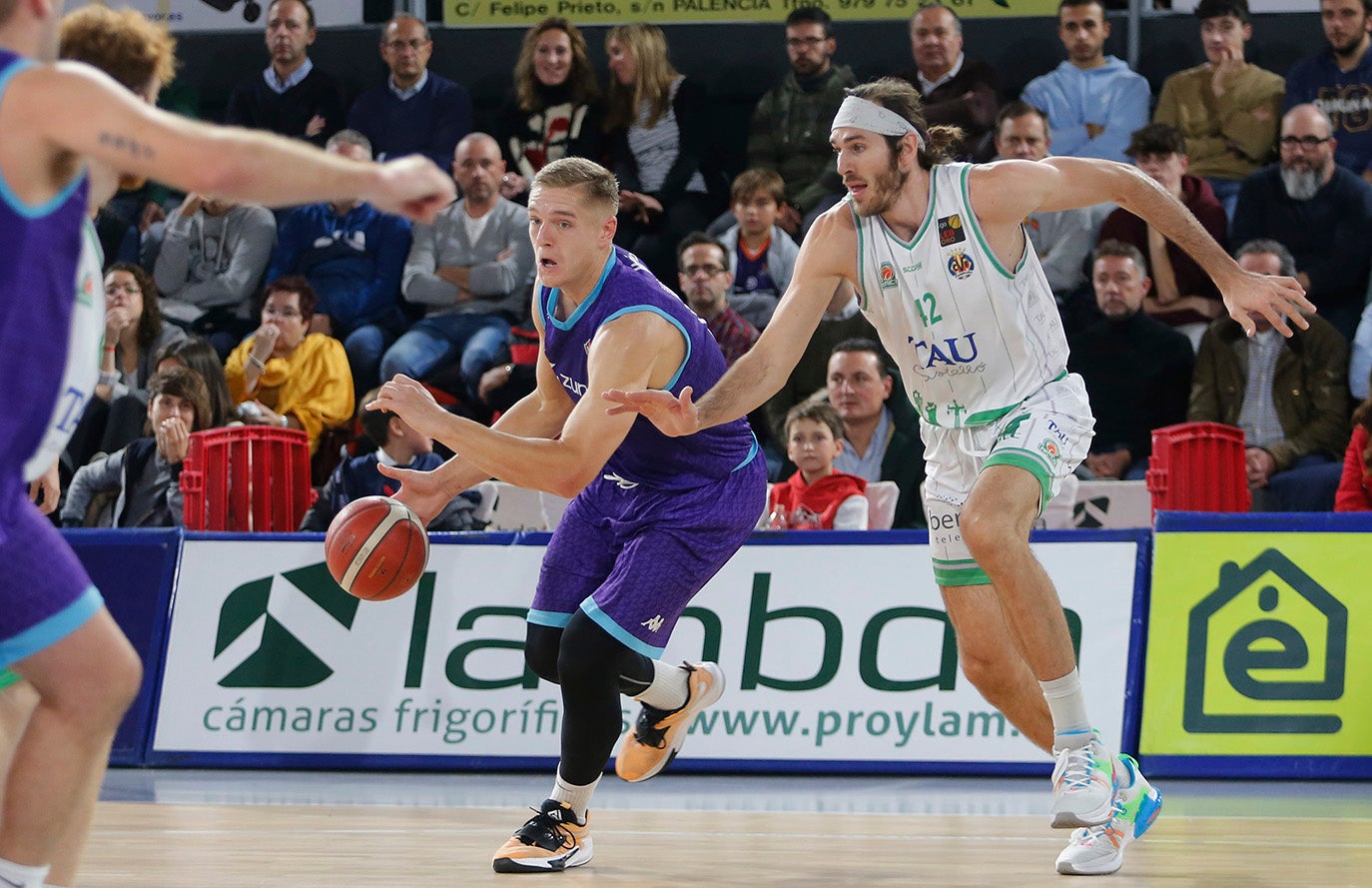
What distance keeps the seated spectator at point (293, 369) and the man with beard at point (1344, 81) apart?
6358 mm

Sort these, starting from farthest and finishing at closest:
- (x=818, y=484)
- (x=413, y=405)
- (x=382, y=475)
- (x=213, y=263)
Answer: (x=213, y=263), (x=382, y=475), (x=818, y=484), (x=413, y=405)

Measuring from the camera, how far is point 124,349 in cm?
1070

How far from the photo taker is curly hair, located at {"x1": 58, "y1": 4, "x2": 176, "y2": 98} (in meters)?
3.72

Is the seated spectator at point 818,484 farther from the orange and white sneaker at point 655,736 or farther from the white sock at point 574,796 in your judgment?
the white sock at point 574,796

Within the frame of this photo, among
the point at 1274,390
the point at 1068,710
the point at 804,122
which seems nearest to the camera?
the point at 1068,710

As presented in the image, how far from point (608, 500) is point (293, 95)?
7.47 meters

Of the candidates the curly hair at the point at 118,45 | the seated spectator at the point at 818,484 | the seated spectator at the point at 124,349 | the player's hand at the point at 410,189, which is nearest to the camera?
the player's hand at the point at 410,189

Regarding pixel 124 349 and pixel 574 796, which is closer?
pixel 574 796

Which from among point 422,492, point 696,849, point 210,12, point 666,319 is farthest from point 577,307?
point 210,12

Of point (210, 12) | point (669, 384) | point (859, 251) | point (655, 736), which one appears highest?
point (210, 12)

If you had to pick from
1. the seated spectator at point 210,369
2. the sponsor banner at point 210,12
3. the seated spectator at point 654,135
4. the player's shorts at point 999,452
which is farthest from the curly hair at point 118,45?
the sponsor banner at point 210,12

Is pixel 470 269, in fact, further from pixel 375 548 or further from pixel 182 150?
pixel 182 150

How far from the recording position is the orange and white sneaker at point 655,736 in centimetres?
610

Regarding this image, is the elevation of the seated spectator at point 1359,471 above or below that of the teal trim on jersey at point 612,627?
above
